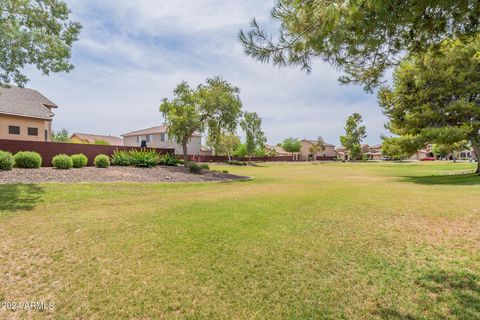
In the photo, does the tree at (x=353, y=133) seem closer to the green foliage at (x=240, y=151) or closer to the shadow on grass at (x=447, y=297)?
the green foliage at (x=240, y=151)

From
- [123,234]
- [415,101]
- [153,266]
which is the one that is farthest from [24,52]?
[415,101]

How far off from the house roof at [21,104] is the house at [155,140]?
75.0 feet

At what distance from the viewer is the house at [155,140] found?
47.0m

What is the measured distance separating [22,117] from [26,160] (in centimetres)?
1063

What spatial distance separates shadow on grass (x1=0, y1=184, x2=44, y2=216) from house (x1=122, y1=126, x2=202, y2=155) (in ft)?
118

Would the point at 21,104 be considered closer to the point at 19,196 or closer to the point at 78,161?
the point at 78,161

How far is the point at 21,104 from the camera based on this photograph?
2127cm

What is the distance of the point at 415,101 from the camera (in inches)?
700

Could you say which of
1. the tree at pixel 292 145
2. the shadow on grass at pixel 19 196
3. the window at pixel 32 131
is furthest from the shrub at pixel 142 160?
the tree at pixel 292 145

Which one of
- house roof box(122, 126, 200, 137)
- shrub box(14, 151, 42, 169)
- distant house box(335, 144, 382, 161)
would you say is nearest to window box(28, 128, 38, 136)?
shrub box(14, 151, 42, 169)

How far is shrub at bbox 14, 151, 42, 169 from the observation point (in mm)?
12859

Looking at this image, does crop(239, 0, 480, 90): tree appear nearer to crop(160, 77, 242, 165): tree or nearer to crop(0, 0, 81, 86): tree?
crop(0, 0, 81, 86): tree

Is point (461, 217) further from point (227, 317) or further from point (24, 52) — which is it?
point (24, 52)

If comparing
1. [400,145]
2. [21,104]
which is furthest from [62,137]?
[400,145]
